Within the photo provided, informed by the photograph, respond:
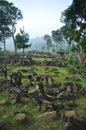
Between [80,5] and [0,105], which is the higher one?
[80,5]

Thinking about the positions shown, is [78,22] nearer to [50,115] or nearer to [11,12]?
[50,115]

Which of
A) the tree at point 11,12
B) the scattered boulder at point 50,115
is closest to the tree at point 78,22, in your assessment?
the scattered boulder at point 50,115

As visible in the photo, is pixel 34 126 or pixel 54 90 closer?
pixel 34 126

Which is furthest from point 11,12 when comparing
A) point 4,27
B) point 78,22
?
point 78,22

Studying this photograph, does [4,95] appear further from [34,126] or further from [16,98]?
[34,126]

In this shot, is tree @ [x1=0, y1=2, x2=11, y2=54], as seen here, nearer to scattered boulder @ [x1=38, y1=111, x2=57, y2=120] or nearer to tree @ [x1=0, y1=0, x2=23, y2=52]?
tree @ [x1=0, y1=0, x2=23, y2=52]

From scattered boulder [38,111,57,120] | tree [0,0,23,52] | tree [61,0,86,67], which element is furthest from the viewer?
tree [0,0,23,52]

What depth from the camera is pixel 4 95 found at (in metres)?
18.0

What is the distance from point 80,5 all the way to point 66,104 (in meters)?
12.6

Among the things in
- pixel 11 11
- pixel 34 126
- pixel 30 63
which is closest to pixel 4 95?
pixel 34 126

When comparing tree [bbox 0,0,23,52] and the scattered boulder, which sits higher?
tree [bbox 0,0,23,52]

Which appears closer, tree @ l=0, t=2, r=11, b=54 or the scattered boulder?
the scattered boulder

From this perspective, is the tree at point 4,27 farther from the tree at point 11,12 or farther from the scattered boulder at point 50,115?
the scattered boulder at point 50,115

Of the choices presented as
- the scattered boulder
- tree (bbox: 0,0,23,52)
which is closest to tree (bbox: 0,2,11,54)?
tree (bbox: 0,0,23,52)
